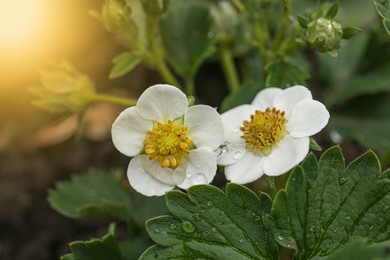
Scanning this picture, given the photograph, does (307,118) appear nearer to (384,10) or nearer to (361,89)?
(384,10)

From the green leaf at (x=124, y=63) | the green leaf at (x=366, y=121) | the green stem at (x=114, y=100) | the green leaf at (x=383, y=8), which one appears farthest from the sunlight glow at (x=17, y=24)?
the green leaf at (x=383, y=8)

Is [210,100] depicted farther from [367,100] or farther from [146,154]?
[146,154]

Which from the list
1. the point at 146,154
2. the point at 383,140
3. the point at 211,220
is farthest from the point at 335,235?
the point at 383,140

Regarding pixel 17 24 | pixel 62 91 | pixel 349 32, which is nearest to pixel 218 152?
pixel 349 32

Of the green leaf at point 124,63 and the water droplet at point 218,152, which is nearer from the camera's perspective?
the water droplet at point 218,152

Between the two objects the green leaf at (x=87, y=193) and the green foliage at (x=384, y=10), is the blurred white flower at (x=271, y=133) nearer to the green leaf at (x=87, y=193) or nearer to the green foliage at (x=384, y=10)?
the green foliage at (x=384, y=10)

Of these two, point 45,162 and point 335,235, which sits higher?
point 335,235
